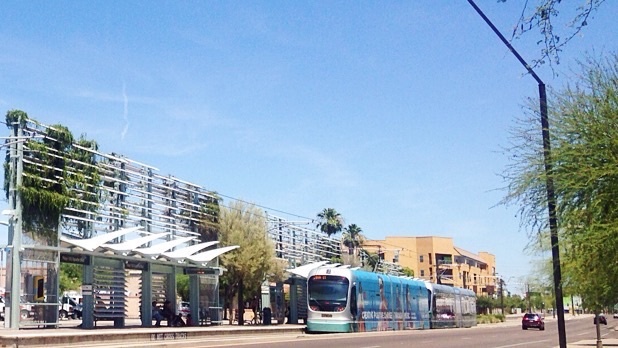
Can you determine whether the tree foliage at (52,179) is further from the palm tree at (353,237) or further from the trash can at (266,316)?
the palm tree at (353,237)

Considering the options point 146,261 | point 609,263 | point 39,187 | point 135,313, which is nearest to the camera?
point 609,263

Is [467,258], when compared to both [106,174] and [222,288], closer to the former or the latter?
[222,288]

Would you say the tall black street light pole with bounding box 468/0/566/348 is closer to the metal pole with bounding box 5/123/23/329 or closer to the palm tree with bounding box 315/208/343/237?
the metal pole with bounding box 5/123/23/329

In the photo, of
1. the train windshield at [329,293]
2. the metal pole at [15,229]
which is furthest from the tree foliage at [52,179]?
the train windshield at [329,293]

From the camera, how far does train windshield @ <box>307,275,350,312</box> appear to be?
41125 millimetres

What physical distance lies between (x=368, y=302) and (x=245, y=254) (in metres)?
8.64

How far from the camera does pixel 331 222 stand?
309ft

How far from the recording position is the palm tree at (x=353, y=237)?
9962 centimetres

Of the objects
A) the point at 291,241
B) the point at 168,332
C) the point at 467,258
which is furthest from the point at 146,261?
the point at 467,258

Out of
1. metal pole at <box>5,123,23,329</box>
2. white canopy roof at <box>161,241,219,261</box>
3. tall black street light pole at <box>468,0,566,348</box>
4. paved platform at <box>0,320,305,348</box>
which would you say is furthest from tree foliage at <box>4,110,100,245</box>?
tall black street light pole at <box>468,0,566,348</box>

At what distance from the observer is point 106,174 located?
3856 cm

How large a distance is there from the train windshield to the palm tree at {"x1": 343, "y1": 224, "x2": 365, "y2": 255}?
57.6 metres

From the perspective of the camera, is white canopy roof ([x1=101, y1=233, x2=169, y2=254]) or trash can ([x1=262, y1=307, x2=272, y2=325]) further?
trash can ([x1=262, y1=307, x2=272, y2=325])

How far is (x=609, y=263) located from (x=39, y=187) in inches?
984
